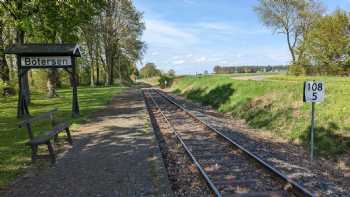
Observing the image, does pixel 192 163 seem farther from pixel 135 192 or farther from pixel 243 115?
pixel 243 115

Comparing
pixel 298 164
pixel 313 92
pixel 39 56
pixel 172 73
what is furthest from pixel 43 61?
pixel 172 73

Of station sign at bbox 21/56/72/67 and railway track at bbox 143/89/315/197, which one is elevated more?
station sign at bbox 21/56/72/67

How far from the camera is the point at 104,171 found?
7.87m

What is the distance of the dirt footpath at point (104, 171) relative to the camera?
6.61 meters

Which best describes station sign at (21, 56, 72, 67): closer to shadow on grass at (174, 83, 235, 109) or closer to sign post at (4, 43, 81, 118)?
sign post at (4, 43, 81, 118)

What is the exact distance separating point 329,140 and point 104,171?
622 centimetres

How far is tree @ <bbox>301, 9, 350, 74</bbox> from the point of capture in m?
→ 38.2

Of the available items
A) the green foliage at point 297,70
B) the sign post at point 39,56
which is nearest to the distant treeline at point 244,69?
the green foliage at point 297,70

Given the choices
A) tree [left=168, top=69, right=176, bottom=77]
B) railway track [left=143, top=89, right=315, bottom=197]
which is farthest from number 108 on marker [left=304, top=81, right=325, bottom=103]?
tree [left=168, top=69, right=176, bottom=77]

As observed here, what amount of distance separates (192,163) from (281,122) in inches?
227

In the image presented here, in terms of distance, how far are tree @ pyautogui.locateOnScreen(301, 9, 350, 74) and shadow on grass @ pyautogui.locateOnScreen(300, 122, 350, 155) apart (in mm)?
30146

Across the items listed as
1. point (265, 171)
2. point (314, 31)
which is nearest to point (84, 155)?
point (265, 171)

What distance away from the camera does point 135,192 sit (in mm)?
6457

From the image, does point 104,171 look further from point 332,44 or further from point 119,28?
point 119,28
